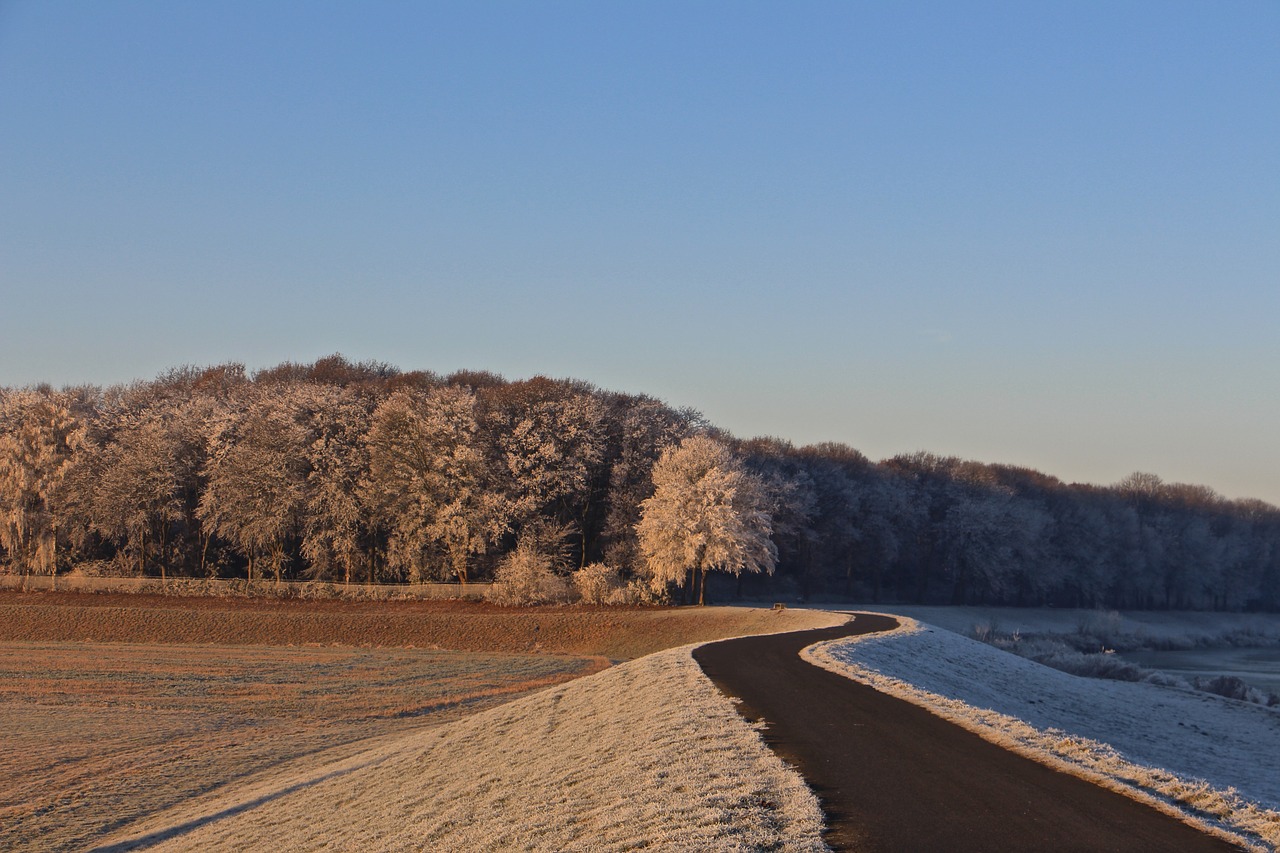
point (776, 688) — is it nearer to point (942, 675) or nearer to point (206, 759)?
point (942, 675)

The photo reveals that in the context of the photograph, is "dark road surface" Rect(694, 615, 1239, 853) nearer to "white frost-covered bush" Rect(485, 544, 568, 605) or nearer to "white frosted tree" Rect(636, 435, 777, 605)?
"white frosted tree" Rect(636, 435, 777, 605)

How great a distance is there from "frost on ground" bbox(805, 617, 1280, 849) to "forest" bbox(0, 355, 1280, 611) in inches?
924

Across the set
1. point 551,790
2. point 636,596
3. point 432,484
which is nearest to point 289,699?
point 551,790

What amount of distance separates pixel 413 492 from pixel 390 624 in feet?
35.2

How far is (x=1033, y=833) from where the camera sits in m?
12.1

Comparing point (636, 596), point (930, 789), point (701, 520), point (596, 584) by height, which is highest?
point (701, 520)

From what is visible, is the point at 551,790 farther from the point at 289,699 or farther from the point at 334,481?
the point at 334,481

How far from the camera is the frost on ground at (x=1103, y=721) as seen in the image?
47.8 ft

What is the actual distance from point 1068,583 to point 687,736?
101 metres

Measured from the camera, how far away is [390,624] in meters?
60.3

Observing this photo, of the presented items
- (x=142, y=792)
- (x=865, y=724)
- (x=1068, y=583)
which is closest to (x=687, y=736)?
(x=865, y=724)

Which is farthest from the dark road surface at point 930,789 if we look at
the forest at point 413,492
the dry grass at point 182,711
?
the forest at point 413,492

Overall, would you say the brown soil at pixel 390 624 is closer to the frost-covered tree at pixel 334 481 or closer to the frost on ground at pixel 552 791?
the frost-covered tree at pixel 334 481

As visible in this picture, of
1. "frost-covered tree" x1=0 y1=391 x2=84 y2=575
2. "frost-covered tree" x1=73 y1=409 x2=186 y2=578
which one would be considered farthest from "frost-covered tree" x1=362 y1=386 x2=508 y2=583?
"frost-covered tree" x1=0 y1=391 x2=84 y2=575
